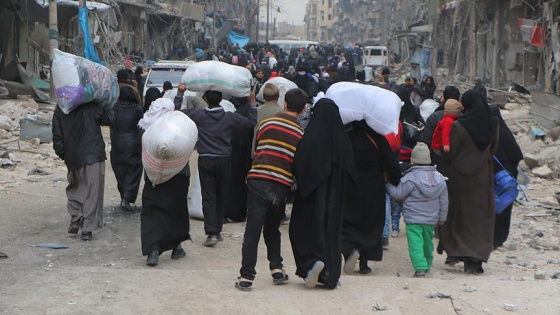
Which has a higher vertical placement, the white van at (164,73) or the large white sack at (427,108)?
the large white sack at (427,108)

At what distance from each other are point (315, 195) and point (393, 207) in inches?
134

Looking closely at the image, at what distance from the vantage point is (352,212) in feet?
24.0

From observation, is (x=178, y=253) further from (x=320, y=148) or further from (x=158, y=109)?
(x=320, y=148)

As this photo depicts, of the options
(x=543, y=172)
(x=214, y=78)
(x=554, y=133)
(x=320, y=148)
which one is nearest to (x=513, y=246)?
(x=214, y=78)

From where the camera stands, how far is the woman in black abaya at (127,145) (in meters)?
9.95

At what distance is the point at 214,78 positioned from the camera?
868cm

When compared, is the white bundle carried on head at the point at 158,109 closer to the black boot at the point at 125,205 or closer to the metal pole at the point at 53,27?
the black boot at the point at 125,205

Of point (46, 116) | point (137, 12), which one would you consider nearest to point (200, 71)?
point (46, 116)

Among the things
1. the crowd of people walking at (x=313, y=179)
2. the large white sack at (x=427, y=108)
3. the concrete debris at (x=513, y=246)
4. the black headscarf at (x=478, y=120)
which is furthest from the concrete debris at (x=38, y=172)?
the black headscarf at (x=478, y=120)

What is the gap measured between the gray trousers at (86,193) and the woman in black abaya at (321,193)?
284cm

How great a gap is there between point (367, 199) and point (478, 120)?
110 cm

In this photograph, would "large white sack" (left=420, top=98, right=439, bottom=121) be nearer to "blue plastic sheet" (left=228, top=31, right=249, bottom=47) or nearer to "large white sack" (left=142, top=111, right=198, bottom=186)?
"large white sack" (left=142, top=111, right=198, bottom=186)

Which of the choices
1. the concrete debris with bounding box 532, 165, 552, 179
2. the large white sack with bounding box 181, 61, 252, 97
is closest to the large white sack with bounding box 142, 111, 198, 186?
the large white sack with bounding box 181, 61, 252, 97

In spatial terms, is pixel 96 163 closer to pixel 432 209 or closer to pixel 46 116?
pixel 432 209
